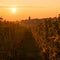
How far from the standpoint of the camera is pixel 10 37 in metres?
15.7

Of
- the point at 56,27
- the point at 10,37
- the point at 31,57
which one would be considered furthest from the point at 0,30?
the point at 31,57

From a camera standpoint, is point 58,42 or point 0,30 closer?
point 58,42

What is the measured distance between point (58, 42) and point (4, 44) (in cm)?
431

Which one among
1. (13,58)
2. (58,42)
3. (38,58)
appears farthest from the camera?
(38,58)

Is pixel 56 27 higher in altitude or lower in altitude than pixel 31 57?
higher

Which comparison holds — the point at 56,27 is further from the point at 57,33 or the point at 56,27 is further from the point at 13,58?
the point at 13,58

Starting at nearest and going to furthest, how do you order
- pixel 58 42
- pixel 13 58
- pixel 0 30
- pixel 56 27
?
pixel 58 42 < pixel 56 27 < pixel 0 30 < pixel 13 58

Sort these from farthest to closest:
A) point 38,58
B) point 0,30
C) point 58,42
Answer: point 38,58 < point 0,30 < point 58,42

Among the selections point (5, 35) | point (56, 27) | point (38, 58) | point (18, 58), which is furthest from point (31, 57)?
point (56, 27)

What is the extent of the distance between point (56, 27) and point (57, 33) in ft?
1.95

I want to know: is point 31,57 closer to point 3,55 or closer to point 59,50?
point 3,55

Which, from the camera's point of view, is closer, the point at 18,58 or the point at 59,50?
the point at 59,50

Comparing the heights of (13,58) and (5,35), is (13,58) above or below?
below

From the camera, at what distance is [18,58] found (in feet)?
52.5
